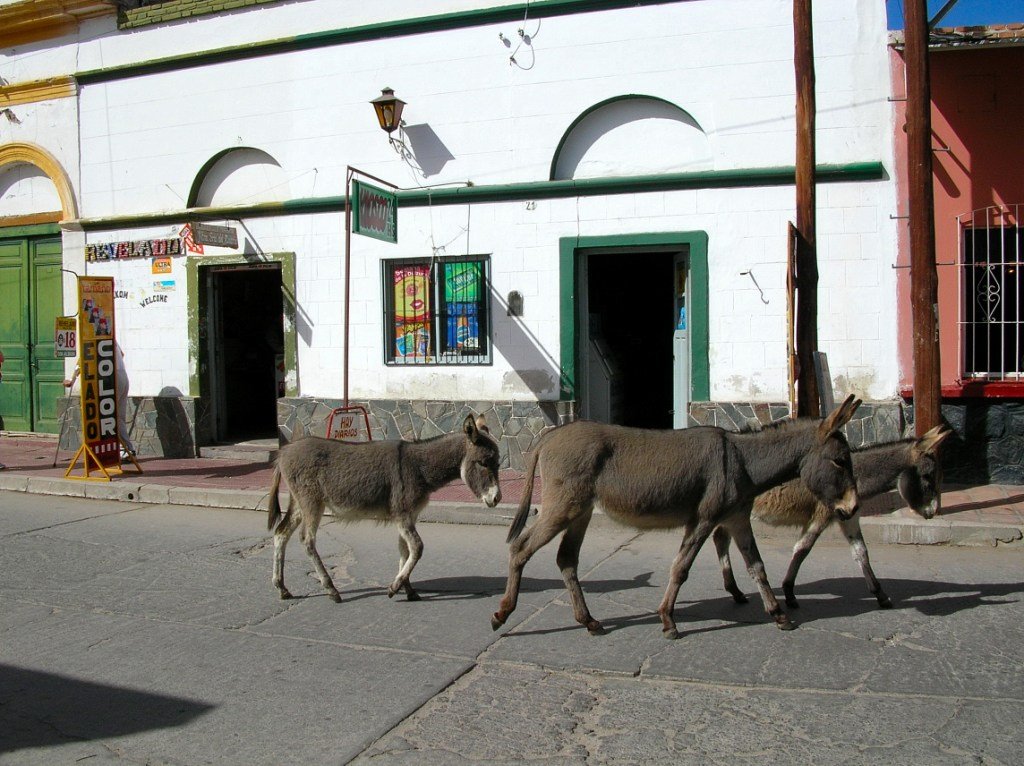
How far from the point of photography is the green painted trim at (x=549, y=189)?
33.9ft

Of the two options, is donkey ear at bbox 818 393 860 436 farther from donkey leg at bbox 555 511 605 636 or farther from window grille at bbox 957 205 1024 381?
A: window grille at bbox 957 205 1024 381

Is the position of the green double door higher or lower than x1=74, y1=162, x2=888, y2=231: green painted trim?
lower

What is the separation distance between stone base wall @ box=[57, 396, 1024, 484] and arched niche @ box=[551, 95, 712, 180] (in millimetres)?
2824

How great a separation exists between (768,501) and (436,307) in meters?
6.62

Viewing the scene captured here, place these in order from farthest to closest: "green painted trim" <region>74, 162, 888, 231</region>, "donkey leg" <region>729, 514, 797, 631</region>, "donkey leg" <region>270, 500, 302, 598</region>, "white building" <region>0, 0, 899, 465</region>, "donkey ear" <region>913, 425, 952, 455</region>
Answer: "white building" <region>0, 0, 899, 465</region> → "green painted trim" <region>74, 162, 888, 231</region> → "donkey leg" <region>270, 500, 302, 598</region> → "donkey ear" <region>913, 425, 952, 455</region> → "donkey leg" <region>729, 514, 797, 631</region>

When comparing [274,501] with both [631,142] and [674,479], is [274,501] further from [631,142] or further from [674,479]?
[631,142]

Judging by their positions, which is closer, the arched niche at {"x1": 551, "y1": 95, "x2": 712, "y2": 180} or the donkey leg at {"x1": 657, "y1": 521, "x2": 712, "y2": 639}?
the donkey leg at {"x1": 657, "y1": 521, "x2": 712, "y2": 639}

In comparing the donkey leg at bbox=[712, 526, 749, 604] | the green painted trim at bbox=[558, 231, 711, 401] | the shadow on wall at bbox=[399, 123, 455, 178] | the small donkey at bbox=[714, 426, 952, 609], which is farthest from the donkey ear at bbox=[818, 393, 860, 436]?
the shadow on wall at bbox=[399, 123, 455, 178]

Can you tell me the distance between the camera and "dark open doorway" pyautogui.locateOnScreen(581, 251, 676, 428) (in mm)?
12625

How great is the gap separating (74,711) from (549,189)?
8.25 m

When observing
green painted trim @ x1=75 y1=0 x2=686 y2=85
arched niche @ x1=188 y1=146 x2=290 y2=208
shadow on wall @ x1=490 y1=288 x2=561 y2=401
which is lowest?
shadow on wall @ x1=490 y1=288 x2=561 y2=401

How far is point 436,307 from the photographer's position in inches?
470

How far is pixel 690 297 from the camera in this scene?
36.1ft

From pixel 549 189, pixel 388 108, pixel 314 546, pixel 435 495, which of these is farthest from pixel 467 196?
pixel 314 546
